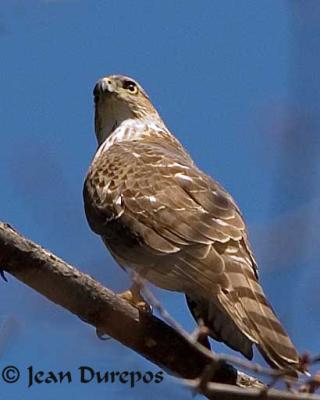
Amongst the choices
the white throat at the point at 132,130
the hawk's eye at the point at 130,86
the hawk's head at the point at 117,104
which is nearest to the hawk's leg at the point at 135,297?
the white throat at the point at 132,130

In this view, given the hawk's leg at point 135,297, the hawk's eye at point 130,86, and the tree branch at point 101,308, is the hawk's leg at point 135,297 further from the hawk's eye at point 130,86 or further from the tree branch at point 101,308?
the hawk's eye at point 130,86

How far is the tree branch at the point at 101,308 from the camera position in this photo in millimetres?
4449

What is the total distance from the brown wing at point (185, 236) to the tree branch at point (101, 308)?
10.0 inches

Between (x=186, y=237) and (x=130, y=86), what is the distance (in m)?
2.93

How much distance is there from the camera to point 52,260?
4453 mm

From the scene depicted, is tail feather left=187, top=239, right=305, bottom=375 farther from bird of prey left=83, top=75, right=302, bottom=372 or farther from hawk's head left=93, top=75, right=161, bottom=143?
hawk's head left=93, top=75, right=161, bottom=143

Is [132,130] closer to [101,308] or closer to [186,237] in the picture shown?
[186,237]

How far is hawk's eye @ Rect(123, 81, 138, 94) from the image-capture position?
8.05 metres

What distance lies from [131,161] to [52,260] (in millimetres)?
1882

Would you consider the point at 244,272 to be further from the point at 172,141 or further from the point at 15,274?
the point at 172,141

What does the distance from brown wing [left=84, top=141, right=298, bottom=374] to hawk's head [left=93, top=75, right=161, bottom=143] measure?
4.21 feet

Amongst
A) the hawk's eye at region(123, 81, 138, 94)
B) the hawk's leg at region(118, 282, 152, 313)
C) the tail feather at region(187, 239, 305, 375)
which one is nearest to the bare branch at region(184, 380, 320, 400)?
the tail feather at region(187, 239, 305, 375)

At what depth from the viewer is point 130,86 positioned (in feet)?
26.5

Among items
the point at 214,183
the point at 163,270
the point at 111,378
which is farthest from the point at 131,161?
the point at 111,378
